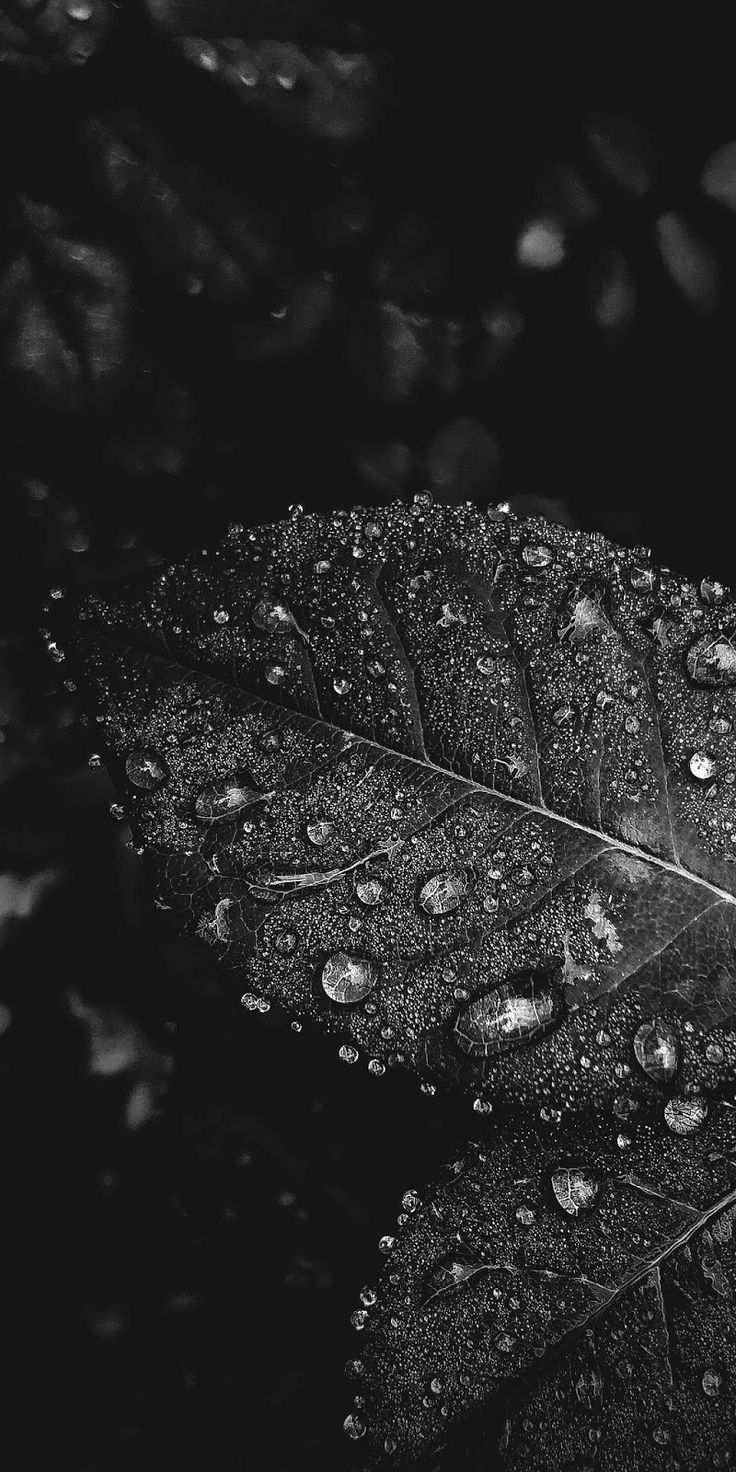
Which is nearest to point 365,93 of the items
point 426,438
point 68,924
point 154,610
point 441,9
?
point 441,9

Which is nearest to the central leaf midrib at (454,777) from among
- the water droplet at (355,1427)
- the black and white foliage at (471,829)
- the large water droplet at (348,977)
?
the black and white foliage at (471,829)

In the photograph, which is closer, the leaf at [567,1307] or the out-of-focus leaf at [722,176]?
the leaf at [567,1307]

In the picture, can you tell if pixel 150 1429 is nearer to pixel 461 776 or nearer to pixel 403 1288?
pixel 403 1288

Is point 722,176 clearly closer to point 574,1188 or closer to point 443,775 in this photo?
point 443,775

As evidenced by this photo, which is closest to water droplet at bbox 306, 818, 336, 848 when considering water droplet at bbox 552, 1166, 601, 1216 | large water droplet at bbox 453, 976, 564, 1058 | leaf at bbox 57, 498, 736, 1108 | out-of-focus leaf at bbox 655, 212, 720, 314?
leaf at bbox 57, 498, 736, 1108

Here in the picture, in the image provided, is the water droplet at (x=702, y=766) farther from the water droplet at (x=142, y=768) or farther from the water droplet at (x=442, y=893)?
the water droplet at (x=142, y=768)

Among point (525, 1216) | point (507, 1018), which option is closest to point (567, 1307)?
point (525, 1216)
